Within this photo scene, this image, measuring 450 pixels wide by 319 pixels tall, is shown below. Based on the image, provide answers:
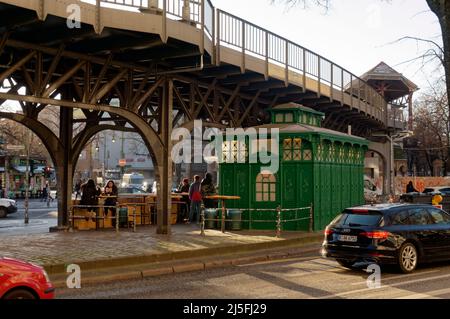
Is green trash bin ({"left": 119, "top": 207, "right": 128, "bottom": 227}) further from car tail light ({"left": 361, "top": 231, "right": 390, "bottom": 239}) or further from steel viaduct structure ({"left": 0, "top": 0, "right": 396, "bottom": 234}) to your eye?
car tail light ({"left": 361, "top": 231, "right": 390, "bottom": 239})

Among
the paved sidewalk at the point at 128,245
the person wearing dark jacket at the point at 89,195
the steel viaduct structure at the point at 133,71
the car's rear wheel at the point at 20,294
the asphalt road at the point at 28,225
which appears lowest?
the asphalt road at the point at 28,225

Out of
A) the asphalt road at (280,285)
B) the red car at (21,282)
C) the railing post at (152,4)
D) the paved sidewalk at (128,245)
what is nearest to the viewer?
the red car at (21,282)

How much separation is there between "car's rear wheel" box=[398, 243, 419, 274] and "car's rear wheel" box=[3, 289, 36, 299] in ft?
24.7

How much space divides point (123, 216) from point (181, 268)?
333 inches

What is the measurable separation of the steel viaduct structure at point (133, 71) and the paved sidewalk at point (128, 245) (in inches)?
65.7

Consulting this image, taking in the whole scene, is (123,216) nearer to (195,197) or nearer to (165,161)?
(195,197)

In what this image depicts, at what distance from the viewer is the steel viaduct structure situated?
13773 millimetres

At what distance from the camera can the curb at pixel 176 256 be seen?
11901 mm

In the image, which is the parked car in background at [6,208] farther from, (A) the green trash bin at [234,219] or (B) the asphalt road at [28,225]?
(A) the green trash bin at [234,219]

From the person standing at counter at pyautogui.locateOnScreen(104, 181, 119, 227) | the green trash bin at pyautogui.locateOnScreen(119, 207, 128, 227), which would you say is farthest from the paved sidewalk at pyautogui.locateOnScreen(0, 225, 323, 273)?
the person standing at counter at pyautogui.locateOnScreen(104, 181, 119, 227)

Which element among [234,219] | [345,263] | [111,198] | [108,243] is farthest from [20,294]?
[111,198]

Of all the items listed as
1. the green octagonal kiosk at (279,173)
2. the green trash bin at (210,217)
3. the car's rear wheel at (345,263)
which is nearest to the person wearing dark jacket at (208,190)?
the green octagonal kiosk at (279,173)

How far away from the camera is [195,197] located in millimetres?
22375
